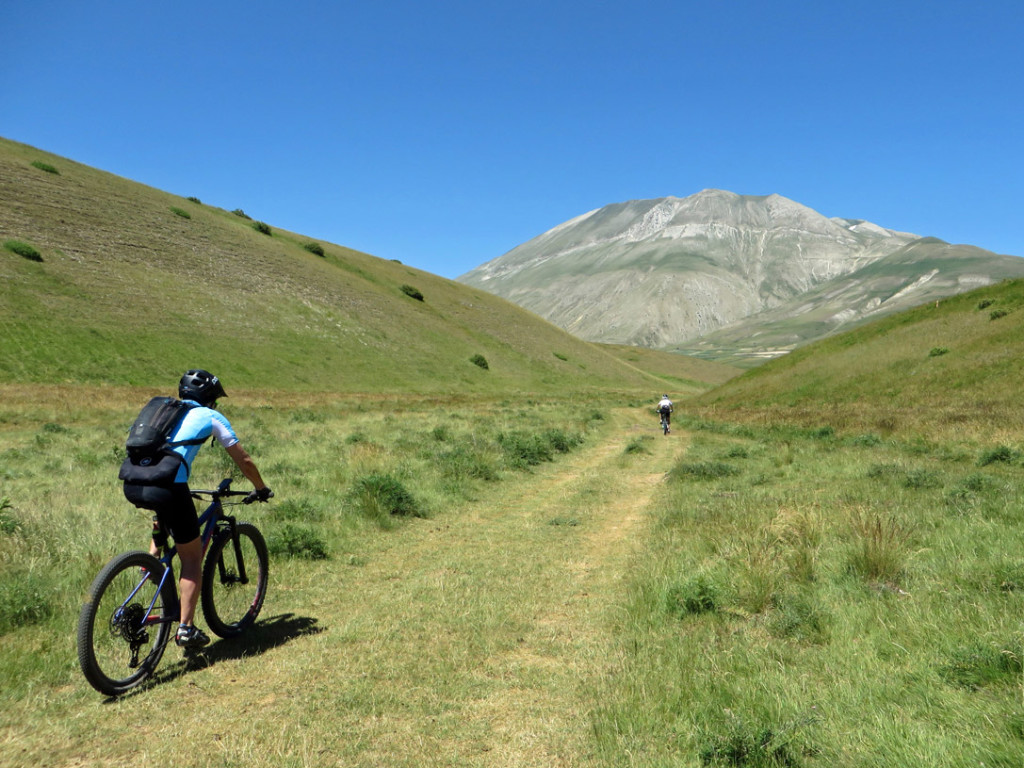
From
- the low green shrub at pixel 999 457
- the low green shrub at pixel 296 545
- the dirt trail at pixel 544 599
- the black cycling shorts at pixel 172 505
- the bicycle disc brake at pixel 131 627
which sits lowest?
the low green shrub at pixel 999 457

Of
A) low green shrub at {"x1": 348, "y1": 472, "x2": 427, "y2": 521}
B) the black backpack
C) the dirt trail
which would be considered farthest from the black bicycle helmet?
low green shrub at {"x1": 348, "y1": 472, "x2": 427, "y2": 521}

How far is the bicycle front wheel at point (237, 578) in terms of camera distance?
640 cm

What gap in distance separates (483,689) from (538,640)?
123 cm

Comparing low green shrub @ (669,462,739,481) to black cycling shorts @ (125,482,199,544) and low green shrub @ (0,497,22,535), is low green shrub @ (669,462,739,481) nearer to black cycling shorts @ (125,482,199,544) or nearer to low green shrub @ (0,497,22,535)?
black cycling shorts @ (125,482,199,544)

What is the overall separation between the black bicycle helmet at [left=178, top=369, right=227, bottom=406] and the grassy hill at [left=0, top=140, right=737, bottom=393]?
4556 centimetres

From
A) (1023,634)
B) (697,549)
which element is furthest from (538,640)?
(1023,634)

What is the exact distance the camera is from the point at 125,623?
525cm

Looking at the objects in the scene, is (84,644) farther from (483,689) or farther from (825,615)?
(825,615)

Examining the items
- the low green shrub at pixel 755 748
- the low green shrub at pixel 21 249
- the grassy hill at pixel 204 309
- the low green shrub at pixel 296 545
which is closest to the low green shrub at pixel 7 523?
the low green shrub at pixel 296 545

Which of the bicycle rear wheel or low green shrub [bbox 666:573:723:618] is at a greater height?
the bicycle rear wheel

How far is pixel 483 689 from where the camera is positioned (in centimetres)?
518

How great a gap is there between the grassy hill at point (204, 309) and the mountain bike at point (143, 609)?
45.1 meters

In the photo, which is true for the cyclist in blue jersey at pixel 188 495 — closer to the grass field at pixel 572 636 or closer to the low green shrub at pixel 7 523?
the grass field at pixel 572 636

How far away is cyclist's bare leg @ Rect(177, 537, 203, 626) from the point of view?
5.66 m
